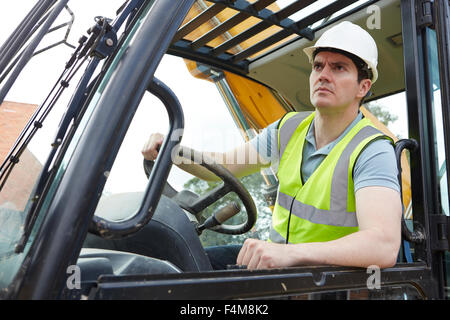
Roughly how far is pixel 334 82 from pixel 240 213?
687 millimetres

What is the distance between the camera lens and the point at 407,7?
1697mm

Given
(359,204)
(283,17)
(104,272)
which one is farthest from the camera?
(283,17)

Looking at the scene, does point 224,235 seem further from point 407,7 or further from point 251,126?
point 407,7

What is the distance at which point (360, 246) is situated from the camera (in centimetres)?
121

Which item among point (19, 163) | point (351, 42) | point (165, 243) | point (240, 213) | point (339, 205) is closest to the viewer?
point (19, 163)

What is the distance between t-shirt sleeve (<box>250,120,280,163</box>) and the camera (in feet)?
6.81

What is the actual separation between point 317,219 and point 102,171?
96 centimetres

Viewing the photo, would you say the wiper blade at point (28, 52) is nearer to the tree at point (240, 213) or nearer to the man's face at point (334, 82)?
the tree at point (240, 213)

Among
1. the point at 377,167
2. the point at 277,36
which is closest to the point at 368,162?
the point at 377,167

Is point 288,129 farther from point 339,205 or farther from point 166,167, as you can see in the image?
point 166,167

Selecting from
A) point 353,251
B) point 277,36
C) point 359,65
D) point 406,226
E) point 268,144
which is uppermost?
point 277,36

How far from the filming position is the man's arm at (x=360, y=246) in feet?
3.62

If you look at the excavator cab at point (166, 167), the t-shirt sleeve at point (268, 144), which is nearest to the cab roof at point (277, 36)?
the excavator cab at point (166, 167)

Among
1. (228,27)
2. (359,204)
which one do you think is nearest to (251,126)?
(228,27)
